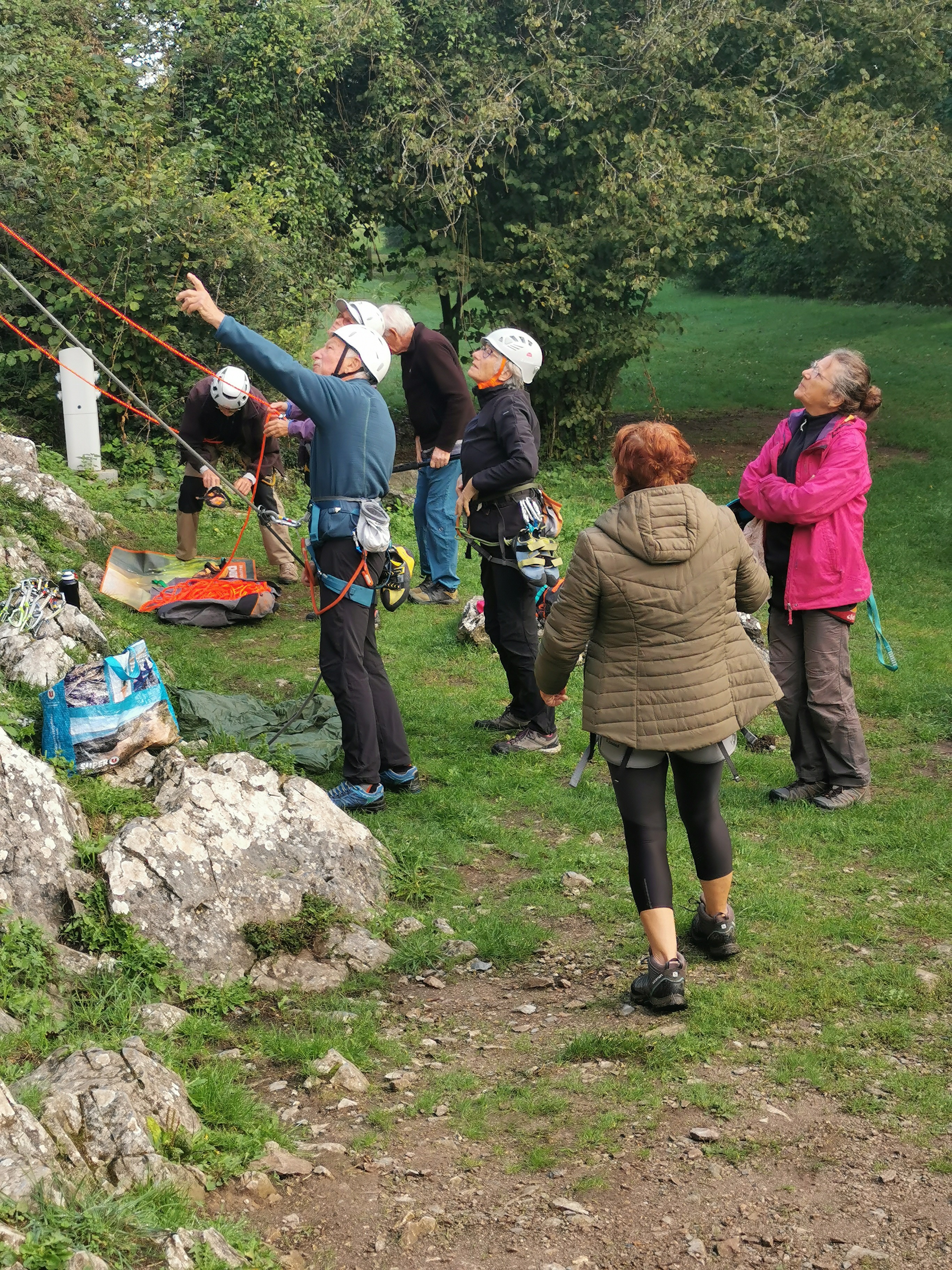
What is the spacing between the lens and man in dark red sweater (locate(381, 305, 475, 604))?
838 cm

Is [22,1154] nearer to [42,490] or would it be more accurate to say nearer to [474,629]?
[474,629]

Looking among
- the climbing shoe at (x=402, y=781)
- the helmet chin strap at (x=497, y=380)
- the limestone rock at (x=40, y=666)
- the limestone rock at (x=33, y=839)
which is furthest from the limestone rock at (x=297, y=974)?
the helmet chin strap at (x=497, y=380)

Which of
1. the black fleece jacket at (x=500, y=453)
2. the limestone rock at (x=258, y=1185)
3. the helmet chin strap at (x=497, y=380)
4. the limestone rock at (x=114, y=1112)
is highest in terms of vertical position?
the helmet chin strap at (x=497, y=380)

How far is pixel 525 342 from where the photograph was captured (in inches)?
246

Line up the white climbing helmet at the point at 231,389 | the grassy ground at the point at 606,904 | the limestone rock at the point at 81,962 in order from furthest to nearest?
the white climbing helmet at the point at 231,389, the limestone rock at the point at 81,962, the grassy ground at the point at 606,904

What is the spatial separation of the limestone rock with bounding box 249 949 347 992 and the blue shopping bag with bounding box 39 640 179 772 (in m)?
1.20

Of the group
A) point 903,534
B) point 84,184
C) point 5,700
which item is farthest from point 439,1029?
point 84,184

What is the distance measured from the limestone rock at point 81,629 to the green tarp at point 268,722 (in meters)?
0.49

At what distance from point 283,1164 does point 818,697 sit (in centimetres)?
347

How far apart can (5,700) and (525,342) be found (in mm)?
3118

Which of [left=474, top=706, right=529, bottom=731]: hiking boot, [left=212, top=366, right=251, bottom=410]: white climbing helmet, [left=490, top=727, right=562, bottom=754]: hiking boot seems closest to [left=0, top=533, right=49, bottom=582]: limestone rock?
[left=212, top=366, right=251, bottom=410]: white climbing helmet

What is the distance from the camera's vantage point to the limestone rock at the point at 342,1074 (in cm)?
355

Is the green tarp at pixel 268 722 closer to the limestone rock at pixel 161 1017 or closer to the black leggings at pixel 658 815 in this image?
the limestone rock at pixel 161 1017

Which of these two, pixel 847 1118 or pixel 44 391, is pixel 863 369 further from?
pixel 44 391
